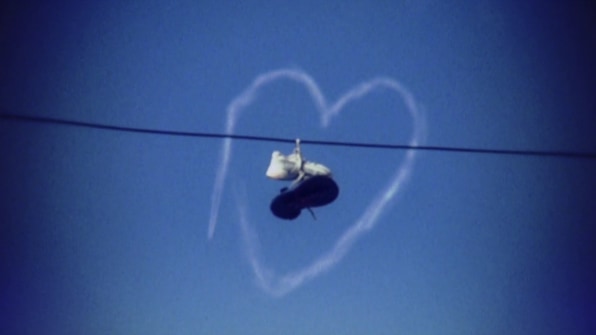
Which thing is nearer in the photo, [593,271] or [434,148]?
[434,148]

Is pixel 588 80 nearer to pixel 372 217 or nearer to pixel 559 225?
pixel 559 225

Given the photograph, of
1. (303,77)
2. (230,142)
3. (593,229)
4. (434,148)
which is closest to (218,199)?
(230,142)

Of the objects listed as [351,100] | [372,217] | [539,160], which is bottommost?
[372,217]

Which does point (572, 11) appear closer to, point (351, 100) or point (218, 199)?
point (351, 100)

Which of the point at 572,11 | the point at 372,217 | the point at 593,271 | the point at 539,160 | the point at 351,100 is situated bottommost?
the point at 593,271

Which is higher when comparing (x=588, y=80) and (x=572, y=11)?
(x=572, y=11)

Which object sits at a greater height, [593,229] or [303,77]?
[303,77]

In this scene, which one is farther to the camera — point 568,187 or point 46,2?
point 568,187

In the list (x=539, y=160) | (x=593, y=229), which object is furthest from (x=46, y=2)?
(x=593, y=229)
